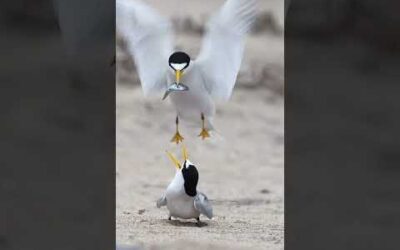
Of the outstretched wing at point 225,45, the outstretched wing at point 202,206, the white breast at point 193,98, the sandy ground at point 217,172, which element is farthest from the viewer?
the outstretched wing at point 202,206

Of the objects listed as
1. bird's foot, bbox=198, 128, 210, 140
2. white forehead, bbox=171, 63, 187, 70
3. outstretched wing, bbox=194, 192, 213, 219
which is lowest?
outstretched wing, bbox=194, 192, 213, 219

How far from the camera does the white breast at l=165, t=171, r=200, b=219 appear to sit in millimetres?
3912

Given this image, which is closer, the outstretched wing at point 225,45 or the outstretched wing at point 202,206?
the outstretched wing at point 225,45

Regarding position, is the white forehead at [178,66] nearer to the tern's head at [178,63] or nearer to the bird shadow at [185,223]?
the tern's head at [178,63]

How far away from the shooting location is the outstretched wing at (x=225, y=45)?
288cm

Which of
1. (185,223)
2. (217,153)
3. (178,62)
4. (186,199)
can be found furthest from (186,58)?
(217,153)

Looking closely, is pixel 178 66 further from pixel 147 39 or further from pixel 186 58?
pixel 147 39

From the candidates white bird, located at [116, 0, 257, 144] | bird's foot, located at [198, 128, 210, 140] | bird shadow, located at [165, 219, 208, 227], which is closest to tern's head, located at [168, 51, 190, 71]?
white bird, located at [116, 0, 257, 144]

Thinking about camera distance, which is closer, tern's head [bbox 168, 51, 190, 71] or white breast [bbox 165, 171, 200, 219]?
tern's head [bbox 168, 51, 190, 71]

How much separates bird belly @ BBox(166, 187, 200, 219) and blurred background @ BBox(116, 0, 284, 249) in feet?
0.17

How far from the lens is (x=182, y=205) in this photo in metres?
3.91

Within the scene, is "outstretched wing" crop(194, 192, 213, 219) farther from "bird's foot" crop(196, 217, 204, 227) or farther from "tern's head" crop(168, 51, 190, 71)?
"tern's head" crop(168, 51, 190, 71)

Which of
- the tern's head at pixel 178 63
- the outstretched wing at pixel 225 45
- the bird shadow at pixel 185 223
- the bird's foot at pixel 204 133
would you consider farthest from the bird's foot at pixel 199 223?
the tern's head at pixel 178 63
